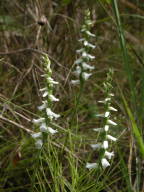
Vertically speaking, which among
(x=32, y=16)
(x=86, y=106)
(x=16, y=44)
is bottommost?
(x=86, y=106)

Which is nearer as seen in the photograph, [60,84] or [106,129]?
[106,129]

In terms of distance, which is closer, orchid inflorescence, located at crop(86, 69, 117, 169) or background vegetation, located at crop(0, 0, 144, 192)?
orchid inflorescence, located at crop(86, 69, 117, 169)

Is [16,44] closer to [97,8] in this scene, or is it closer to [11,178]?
[97,8]

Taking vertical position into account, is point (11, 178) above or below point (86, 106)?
below

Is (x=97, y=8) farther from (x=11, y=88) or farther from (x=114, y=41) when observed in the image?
(x=11, y=88)

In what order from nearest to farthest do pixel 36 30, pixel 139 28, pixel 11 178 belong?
pixel 11 178 < pixel 36 30 < pixel 139 28

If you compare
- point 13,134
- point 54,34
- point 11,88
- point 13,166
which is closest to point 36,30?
point 54,34

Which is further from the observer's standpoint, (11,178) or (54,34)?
(54,34)

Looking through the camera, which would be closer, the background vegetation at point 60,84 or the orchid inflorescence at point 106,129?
the orchid inflorescence at point 106,129

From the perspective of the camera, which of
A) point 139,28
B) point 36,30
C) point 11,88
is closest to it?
point 11,88
